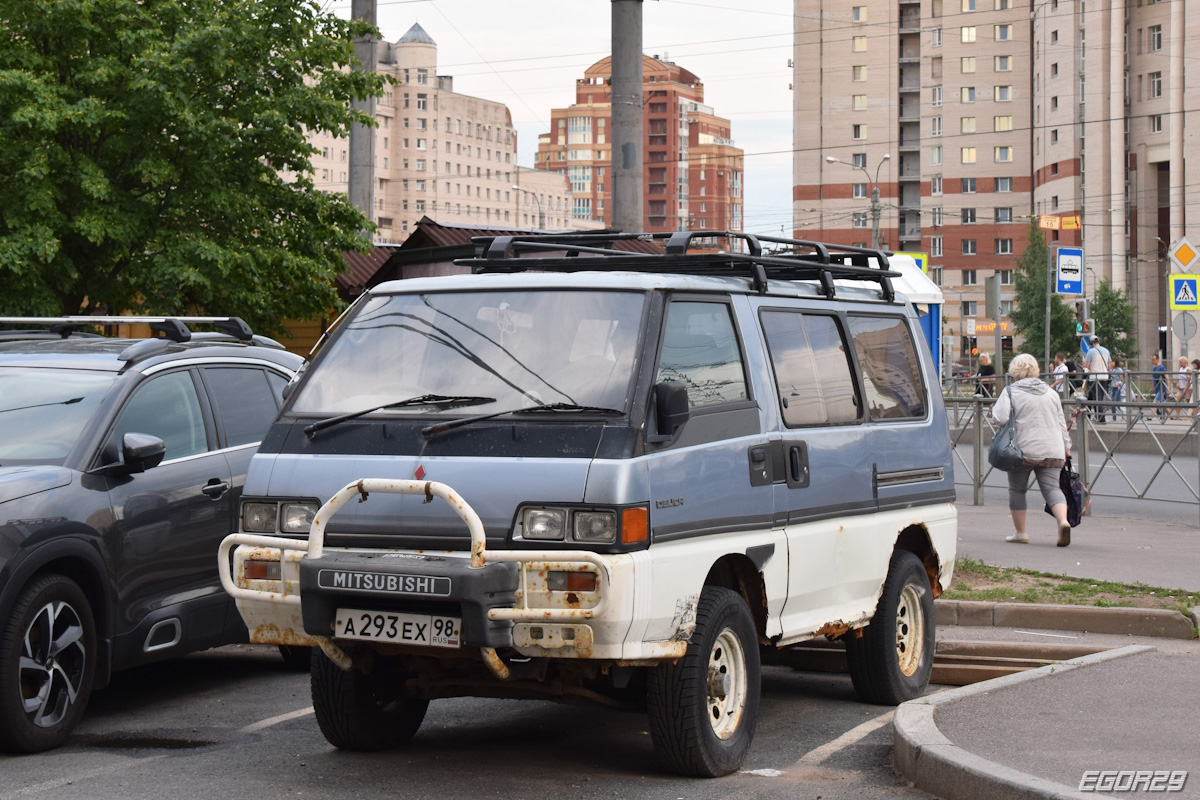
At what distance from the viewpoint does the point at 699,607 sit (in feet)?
19.2

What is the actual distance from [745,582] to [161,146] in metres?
11.9

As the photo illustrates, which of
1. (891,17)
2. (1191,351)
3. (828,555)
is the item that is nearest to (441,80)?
(891,17)

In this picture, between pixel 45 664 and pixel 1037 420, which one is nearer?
pixel 45 664

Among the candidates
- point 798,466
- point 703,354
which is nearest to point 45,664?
point 703,354

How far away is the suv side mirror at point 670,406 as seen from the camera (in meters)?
5.61

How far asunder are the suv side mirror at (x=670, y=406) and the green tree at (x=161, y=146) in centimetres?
1140

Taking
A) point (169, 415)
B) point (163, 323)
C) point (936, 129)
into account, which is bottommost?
point (169, 415)

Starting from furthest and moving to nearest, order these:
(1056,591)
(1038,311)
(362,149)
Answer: (1038,311)
(362,149)
(1056,591)

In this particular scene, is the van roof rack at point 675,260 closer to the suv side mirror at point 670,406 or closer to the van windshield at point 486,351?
the van windshield at point 486,351

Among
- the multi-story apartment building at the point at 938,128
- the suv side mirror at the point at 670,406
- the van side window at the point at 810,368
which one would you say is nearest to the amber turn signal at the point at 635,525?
the suv side mirror at the point at 670,406

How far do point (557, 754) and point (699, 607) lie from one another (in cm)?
107

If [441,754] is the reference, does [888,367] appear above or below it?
above

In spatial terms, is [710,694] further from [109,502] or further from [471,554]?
[109,502]

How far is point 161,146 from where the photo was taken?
16.5m
